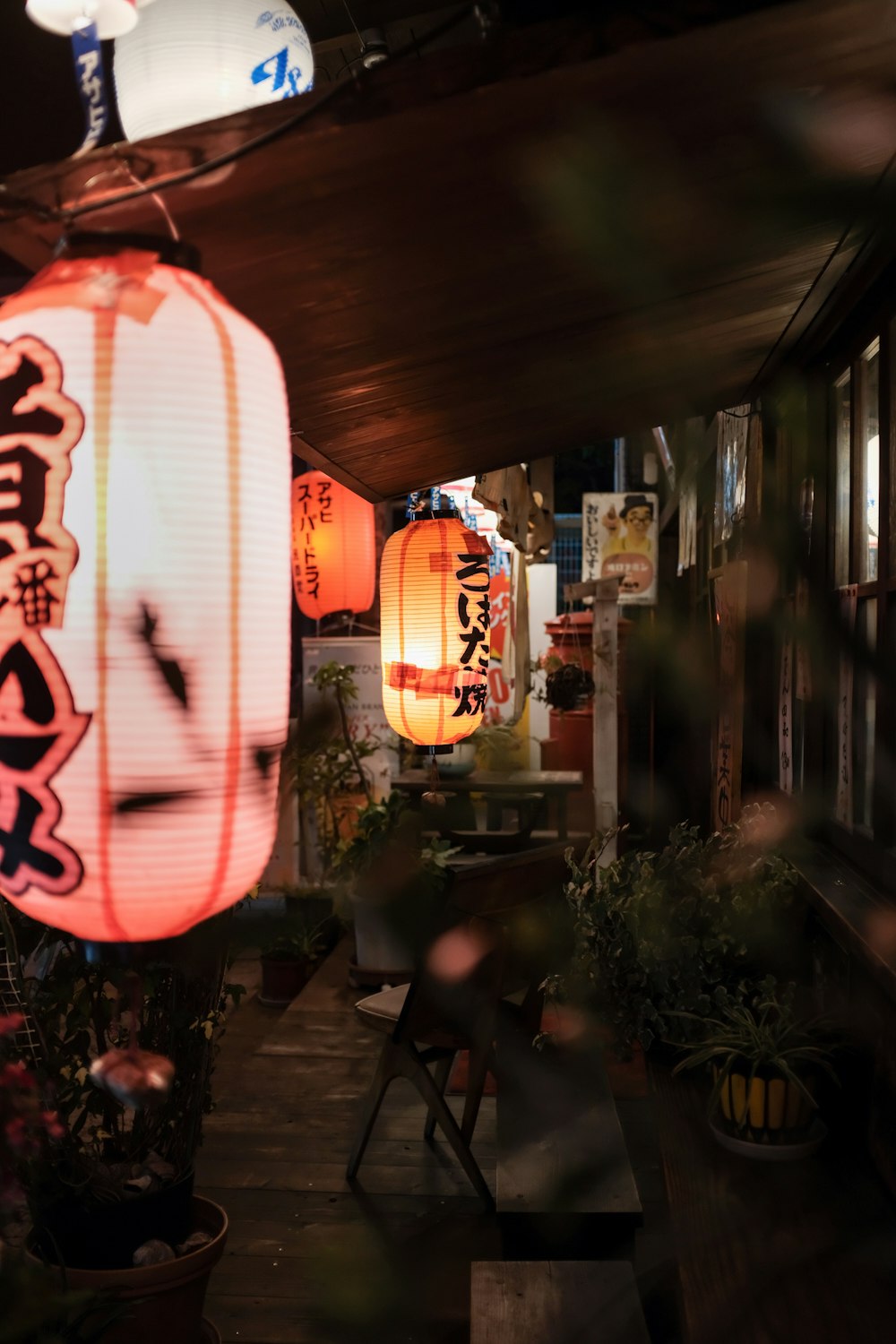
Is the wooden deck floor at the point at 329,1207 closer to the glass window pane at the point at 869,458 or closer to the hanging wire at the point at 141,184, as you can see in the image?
the glass window pane at the point at 869,458

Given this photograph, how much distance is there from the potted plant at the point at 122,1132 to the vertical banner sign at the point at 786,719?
2.74m

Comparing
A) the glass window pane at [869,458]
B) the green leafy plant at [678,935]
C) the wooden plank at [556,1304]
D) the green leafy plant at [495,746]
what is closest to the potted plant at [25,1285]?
the wooden plank at [556,1304]

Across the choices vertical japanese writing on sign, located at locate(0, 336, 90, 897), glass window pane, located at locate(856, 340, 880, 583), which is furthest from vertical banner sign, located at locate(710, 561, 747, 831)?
vertical japanese writing on sign, located at locate(0, 336, 90, 897)

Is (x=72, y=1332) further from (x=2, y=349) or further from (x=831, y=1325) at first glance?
(x=2, y=349)

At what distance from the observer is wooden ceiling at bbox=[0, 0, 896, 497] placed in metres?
2.01

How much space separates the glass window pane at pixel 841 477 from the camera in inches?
168

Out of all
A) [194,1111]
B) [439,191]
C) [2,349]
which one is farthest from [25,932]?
[439,191]

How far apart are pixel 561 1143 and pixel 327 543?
521cm

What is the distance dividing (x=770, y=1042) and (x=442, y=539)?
3.29 metres

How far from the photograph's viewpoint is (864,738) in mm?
3943

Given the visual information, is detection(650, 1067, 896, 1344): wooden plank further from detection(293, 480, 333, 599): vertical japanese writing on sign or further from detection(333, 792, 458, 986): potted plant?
detection(293, 480, 333, 599): vertical japanese writing on sign

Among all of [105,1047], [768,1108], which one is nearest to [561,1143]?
[768,1108]

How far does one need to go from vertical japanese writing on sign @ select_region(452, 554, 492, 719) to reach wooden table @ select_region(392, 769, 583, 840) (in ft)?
13.0

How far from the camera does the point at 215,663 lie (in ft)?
6.19
